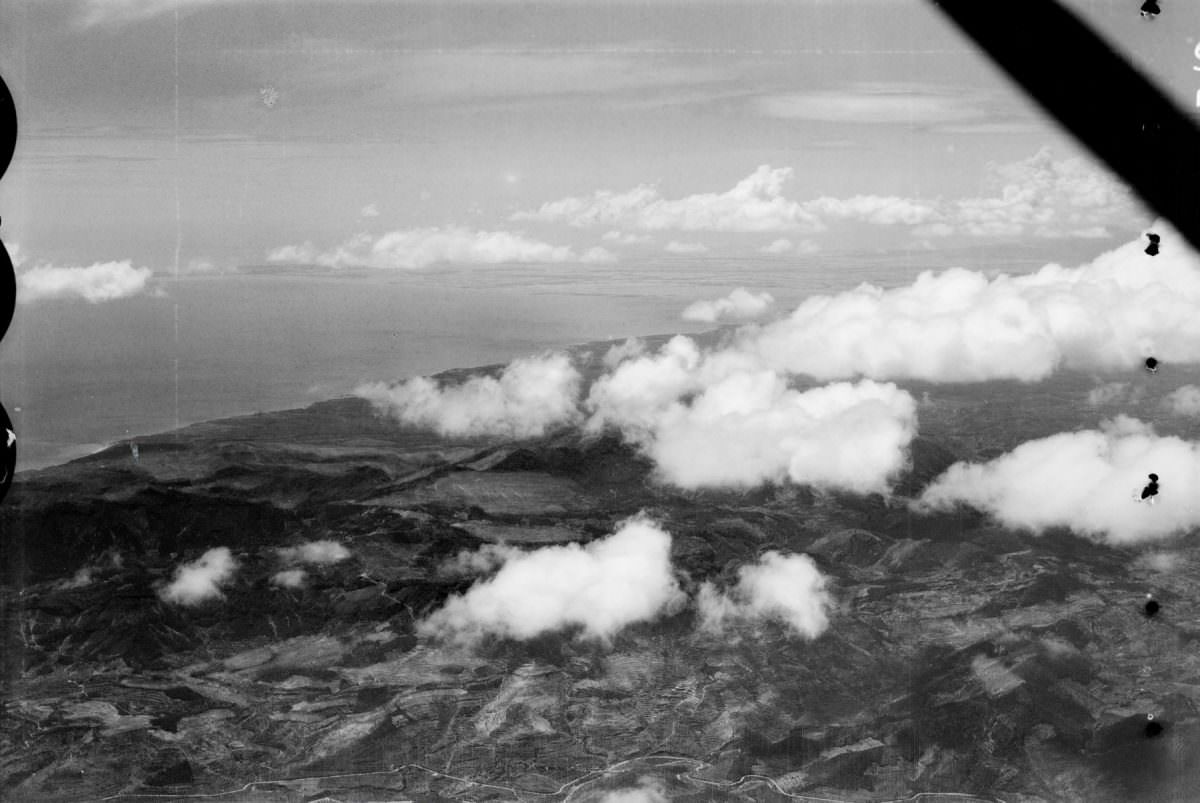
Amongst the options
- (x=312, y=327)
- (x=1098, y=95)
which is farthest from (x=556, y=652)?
(x=1098, y=95)

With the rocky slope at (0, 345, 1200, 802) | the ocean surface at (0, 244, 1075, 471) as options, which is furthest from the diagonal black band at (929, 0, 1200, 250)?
the rocky slope at (0, 345, 1200, 802)

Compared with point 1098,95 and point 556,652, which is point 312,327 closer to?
point 556,652

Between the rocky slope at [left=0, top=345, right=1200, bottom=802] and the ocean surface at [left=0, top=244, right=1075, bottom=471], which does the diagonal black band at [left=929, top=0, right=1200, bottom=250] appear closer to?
the ocean surface at [left=0, top=244, right=1075, bottom=471]

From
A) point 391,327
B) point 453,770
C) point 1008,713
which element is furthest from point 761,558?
point 391,327

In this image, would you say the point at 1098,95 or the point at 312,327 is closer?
the point at 1098,95

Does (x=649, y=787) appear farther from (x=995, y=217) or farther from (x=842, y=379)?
(x=995, y=217)

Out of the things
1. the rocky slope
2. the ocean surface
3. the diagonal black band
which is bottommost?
the rocky slope

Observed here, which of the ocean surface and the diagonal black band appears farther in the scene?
the ocean surface

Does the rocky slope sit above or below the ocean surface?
below
